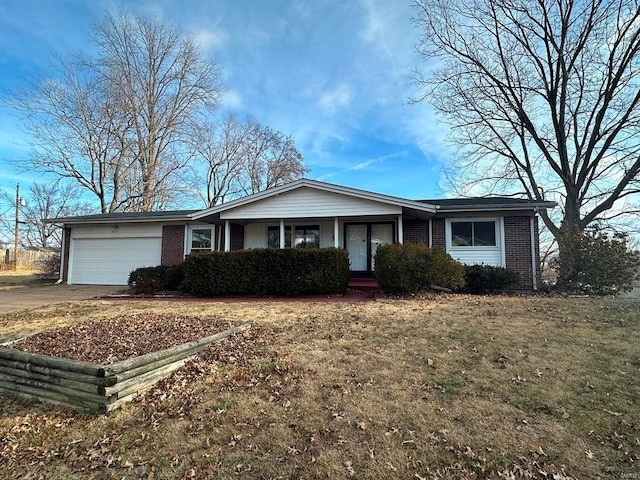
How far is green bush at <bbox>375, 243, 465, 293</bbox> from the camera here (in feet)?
32.2

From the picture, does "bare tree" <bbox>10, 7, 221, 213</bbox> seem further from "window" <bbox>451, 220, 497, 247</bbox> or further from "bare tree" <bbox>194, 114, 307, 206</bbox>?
"window" <bbox>451, 220, 497, 247</bbox>

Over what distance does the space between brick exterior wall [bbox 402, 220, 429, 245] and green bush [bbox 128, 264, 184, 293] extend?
835cm

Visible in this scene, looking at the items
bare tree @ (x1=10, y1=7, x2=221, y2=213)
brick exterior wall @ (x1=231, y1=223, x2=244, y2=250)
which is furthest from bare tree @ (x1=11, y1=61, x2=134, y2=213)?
brick exterior wall @ (x1=231, y1=223, x2=244, y2=250)

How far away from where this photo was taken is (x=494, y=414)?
3.32 m

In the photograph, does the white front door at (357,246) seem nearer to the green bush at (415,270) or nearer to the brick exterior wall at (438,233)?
the brick exterior wall at (438,233)

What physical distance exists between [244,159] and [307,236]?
68.5 ft

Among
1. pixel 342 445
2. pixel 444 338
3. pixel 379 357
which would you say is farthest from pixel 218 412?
pixel 444 338

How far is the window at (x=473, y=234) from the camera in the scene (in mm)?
12883

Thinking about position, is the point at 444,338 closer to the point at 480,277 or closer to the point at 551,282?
the point at 480,277

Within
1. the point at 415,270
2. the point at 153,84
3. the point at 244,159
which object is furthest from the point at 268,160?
the point at 415,270

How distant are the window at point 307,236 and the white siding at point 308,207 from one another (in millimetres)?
2586

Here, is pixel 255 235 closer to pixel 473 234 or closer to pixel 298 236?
pixel 298 236

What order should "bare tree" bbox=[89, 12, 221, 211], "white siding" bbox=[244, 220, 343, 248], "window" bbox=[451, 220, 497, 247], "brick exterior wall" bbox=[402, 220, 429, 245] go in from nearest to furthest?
"window" bbox=[451, 220, 497, 247] < "brick exterior wall" bbox=[402, 220, 429, 245] < "white siding" bbox=[244, 220, 343, 248] < "bare tree" bbox=[89, 12, 221, 211]

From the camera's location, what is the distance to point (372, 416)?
3342mm
